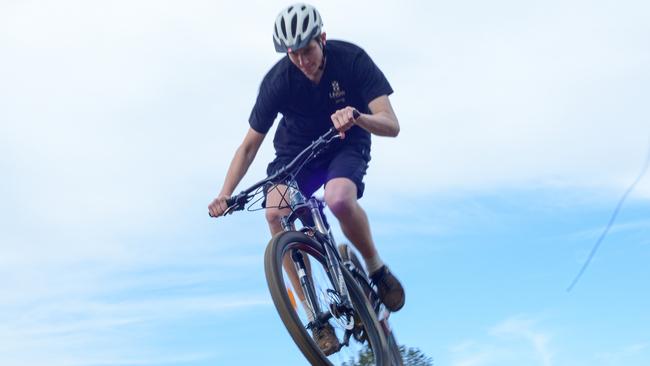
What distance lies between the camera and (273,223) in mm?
A: 7328

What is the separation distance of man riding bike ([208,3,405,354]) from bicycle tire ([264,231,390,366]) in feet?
0.76

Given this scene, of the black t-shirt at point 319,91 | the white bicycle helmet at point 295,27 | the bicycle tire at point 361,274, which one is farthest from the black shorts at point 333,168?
the white bicycle helmet at point 295,27

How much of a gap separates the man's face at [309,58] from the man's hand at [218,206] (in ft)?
3.28

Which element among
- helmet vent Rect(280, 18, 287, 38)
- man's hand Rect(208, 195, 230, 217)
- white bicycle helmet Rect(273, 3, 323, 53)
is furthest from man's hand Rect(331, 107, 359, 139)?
man's hand Rect(208, 195, 230, 217)

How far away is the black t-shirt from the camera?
7305 millimetres

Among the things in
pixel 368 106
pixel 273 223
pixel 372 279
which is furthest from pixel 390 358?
pixel 368 106

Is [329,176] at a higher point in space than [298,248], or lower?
higher

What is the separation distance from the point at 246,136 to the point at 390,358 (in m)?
1.85

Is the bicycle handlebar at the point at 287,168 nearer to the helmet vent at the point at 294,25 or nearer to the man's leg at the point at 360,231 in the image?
the man's leg at the point at 360,231

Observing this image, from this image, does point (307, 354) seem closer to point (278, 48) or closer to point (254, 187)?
point (254, 187)

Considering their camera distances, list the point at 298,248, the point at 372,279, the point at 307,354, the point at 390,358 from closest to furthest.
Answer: the point at 307,354, the point at 298,248, the point at 390,358, the point at 372,279

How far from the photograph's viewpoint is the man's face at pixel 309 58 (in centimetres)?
701

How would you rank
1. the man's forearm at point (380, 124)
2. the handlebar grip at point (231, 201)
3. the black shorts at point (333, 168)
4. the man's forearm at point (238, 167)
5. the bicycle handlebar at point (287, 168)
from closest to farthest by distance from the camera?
the man's forearm at point (380, 124) < the bicycle handlebar at point (287, 168) < the handlebar grip at point (231, 201) < the black shorts at point (333, 168) < the man's forearm at point (238, 167)

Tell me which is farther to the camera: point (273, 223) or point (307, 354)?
point (273, 223)
